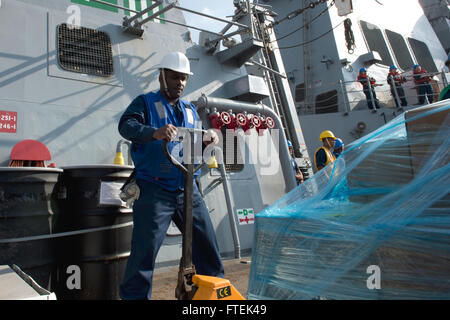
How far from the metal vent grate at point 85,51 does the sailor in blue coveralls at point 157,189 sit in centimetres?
237

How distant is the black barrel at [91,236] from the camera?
2.39 metres

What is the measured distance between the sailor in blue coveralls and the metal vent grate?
93.3 inches

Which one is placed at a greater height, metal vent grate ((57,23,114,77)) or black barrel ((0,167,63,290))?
metal vent grate ((57,23,114,77))

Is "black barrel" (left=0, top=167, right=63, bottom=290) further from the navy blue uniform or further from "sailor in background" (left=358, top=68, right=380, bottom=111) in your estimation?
"sailor in background" (left=358, top=68, right=380, bottom=111)

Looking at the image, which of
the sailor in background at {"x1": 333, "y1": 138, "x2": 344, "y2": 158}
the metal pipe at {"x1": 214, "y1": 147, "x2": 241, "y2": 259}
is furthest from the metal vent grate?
the sailor in background at {"x1": 333, "y1": 138, "x2": 344, "y2": 158}

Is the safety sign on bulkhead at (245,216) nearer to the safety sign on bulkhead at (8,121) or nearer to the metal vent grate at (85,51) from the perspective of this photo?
the metal vent grate at (85,51)

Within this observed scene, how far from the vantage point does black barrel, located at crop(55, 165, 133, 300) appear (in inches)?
94.0

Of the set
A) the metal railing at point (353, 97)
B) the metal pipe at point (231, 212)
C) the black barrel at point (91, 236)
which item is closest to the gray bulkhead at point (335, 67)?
the metal railing at point (353, 97)

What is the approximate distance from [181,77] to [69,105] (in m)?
2.27

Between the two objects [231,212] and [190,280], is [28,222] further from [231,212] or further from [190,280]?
[231,212]

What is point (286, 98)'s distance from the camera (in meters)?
6.65

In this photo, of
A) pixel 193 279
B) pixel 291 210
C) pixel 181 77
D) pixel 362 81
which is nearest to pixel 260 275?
pixel 291 210

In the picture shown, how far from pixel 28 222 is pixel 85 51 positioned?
2526 mm

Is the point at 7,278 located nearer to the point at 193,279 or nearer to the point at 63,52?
the point at 193,279
